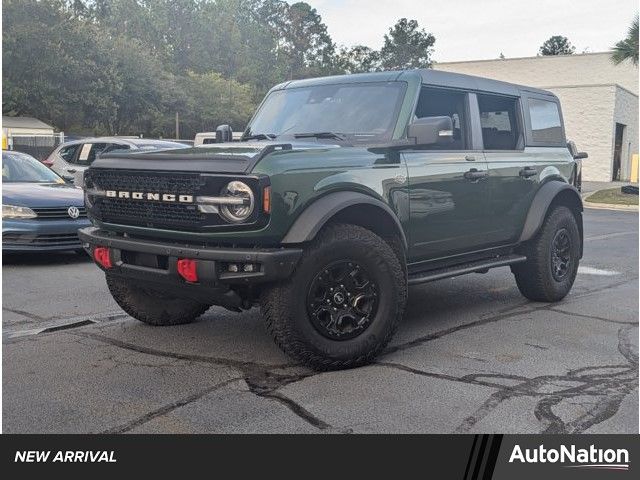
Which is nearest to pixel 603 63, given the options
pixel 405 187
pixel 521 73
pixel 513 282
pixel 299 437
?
pixel 521 73

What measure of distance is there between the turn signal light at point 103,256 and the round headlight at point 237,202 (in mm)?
1006

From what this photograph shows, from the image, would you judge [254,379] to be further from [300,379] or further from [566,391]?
[566,391]

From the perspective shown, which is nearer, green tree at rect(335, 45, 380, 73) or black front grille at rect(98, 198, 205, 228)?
black front grille at rect(98, 198, 205, 228)

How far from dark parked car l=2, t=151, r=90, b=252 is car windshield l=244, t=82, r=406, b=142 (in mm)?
3455

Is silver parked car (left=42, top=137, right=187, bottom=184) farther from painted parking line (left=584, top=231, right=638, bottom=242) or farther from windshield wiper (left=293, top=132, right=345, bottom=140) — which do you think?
windshield wiper (left=293, top=132, right=345, bottom=140)

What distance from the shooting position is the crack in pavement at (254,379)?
361cm

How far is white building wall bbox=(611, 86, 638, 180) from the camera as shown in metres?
35.0

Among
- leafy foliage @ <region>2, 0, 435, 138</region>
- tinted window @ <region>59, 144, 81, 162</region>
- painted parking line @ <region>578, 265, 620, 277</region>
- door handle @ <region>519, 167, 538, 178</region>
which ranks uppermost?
leafy foliage @ <region>2, 0, 435, 138</region>

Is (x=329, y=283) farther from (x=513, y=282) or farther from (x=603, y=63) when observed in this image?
(x=603, y=63)

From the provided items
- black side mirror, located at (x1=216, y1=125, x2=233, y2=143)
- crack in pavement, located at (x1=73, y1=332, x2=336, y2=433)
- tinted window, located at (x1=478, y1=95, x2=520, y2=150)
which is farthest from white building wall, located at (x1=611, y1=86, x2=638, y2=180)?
crack in pavement, located at (x1=73, y1=332, x2=336, y2=433)

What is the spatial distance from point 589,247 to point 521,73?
29208 mm

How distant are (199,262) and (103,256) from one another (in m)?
0.95

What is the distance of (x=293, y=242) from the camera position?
13.5 feet

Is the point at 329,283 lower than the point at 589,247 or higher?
higher
